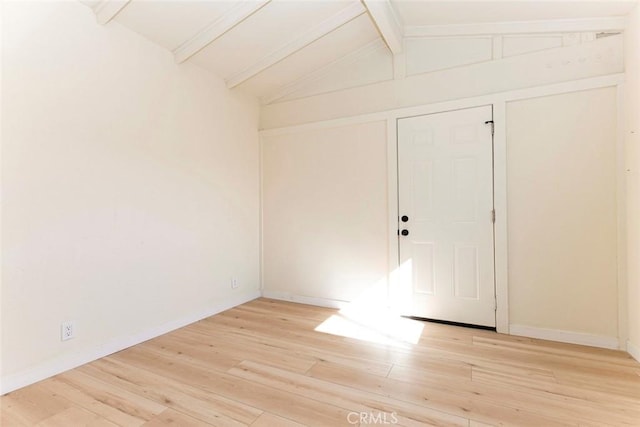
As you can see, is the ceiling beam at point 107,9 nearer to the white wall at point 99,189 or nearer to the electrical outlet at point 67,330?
the white wall at point 99,189

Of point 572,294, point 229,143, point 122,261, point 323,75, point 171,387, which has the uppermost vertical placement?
point 323,75

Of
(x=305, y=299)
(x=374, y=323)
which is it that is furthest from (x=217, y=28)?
(x=374, y=323)

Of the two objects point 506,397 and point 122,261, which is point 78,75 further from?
point 506,397

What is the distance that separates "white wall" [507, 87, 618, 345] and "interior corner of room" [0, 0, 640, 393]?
13mm

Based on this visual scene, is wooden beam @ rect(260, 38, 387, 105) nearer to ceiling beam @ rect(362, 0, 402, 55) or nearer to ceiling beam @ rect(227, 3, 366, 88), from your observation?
ceiling beam @ rect(362, 0, 402, 55)

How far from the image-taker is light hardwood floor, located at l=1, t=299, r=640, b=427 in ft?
5.59

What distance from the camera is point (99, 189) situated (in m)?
2.43

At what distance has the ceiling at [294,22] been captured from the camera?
8.08ft

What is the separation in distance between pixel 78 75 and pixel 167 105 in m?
0.73

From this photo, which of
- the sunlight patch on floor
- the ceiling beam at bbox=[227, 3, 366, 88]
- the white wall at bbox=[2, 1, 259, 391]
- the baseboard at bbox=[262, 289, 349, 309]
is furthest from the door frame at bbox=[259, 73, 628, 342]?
the white wall at bbox=[2, 1, 259, 391]

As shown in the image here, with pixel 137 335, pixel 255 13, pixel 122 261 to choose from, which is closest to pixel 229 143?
pixel 255 13

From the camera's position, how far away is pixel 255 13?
2650 millimetres

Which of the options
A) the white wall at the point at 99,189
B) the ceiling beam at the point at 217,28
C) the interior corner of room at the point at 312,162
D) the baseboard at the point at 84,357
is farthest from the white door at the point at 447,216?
the baseboard at the point at 84,357

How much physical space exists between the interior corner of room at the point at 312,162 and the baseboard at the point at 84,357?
14 mm
